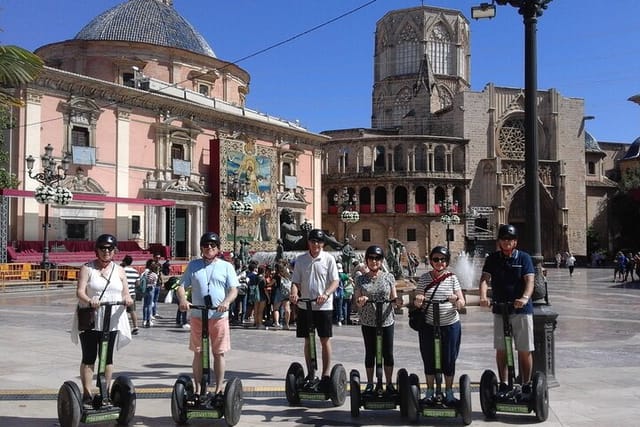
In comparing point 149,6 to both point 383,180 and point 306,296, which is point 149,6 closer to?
point 383,180

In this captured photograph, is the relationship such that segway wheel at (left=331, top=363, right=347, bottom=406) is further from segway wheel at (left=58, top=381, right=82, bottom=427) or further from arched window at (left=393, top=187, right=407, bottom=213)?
arched window at (left=393, top=187, right=407, bottom=213)

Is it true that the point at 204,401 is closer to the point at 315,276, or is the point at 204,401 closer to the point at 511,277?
the point at 315,276

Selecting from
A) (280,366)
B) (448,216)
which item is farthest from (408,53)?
(280,366)

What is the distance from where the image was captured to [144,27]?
139 feet

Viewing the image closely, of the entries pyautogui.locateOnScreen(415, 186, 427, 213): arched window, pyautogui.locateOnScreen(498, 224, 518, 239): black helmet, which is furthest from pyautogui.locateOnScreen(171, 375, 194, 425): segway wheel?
pyautogui.locateOnScreen(415, 186, 427, 213): arched window

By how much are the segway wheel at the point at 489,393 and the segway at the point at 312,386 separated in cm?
140

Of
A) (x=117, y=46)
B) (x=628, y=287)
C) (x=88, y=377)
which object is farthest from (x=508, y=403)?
(x=117, y=46)

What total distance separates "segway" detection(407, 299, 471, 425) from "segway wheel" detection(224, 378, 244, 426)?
1.55 meters

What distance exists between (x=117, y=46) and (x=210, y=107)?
260 inches

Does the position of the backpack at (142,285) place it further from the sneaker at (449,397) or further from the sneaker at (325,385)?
the sneaker at (449,397)

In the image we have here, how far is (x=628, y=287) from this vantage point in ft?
89.8

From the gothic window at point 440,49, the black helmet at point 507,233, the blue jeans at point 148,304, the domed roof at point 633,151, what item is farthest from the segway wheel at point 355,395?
the domed roof at point 633,151

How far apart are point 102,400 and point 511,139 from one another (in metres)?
55.4

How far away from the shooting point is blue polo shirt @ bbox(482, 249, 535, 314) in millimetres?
6086
